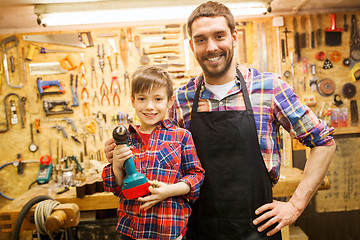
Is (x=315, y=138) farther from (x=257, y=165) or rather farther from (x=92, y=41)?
(x=92, y=41)

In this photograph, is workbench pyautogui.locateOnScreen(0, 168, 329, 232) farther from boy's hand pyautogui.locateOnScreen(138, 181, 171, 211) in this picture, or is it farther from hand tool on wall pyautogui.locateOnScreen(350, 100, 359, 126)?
boy's hand pyautogui.locateOnScreen(138, 181, 171, 211)

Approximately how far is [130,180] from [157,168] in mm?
166

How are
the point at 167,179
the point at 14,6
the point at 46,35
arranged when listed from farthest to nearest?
the point at 46,35, the point at 14,6, the point at 167,179

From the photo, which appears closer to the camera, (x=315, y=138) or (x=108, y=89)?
(x=315, y=138)

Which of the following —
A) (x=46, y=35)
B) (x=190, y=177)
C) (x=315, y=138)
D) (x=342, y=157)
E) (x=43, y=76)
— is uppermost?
(x=46, y=35)

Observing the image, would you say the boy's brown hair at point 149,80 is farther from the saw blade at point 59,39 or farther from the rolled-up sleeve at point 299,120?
the saw blade at point 59,39

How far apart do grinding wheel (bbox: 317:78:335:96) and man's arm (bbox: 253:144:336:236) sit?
246cm

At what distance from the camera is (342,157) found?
11.8ft

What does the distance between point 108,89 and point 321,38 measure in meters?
2.91

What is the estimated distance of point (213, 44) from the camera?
1414 millimetres

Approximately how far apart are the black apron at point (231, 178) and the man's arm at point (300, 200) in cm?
5

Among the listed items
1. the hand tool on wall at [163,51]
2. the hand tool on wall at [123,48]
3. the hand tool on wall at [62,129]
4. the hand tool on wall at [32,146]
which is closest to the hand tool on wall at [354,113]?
the hand tool on wall at [163,51]

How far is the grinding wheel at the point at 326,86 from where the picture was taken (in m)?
3.56

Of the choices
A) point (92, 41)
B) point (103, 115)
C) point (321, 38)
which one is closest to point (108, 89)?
point (103, 115)
